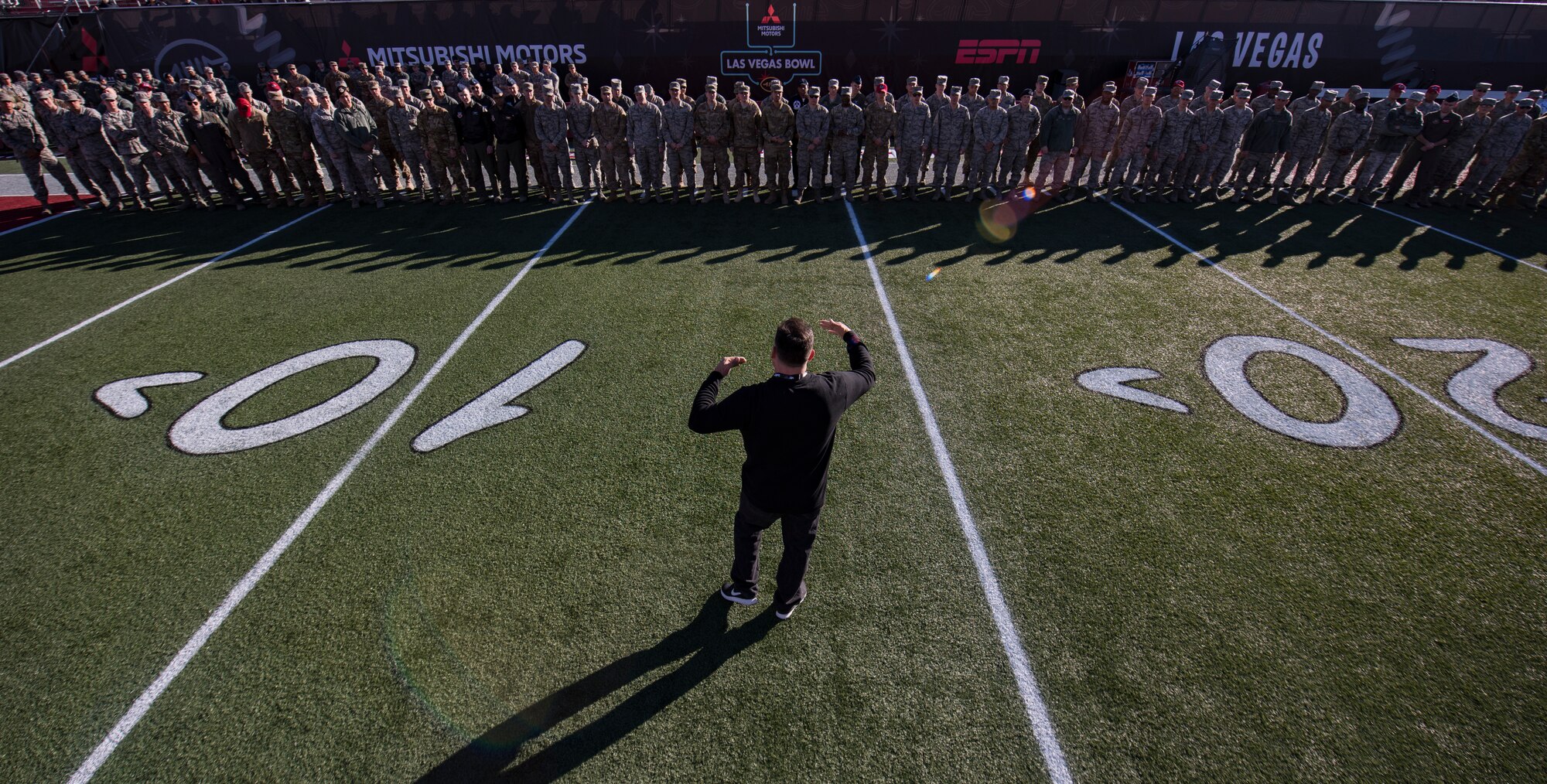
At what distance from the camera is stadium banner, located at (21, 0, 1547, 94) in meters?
17.0

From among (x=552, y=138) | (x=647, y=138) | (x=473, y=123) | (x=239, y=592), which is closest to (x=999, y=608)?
(x=239, y=592)

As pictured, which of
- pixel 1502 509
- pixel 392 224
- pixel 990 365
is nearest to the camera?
pixel 1502 509

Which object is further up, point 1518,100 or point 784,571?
point 1518,100

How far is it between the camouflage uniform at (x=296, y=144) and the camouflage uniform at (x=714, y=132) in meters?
6.59

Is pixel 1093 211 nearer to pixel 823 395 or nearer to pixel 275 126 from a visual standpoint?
pixel 823 395

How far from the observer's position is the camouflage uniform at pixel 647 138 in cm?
1004

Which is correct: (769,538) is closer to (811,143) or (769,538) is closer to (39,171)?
(811,143)

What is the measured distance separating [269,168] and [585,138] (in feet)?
18.0

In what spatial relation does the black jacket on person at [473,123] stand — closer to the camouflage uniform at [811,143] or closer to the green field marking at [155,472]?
the green field marking at [155,472]

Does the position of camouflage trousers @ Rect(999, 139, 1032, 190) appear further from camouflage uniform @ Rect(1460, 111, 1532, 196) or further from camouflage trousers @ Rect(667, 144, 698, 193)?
camouflage uniform @ Rect(1460, 111, 1532, 196)

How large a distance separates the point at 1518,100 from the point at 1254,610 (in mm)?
14049

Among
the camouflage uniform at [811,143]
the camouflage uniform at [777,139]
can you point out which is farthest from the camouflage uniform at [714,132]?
the camouflage uniform at [811,143]

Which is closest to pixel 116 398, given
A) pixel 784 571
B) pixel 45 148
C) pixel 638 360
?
pixel 638 360

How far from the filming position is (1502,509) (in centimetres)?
423
